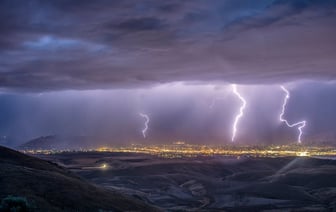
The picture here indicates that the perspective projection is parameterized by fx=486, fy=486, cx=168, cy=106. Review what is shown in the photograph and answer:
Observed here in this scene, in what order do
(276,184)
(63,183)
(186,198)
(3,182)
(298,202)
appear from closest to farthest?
(3,182) → (63,183) → (298,202) → (186,198) → (276,184)

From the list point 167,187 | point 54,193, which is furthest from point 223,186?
point 54,193

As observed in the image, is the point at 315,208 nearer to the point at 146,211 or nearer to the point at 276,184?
the point at 276,184

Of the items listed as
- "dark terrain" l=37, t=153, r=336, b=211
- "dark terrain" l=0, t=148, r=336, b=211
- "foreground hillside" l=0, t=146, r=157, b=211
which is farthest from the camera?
"dark terrain" l=37, t=153, r=336, b=211

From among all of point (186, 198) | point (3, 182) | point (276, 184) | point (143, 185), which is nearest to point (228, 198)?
point (186, 198)

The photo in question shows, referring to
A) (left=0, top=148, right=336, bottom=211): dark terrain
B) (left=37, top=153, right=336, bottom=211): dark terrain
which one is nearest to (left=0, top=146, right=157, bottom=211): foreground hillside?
(left=0, top=148, right=336, bottom=211): dark terrain

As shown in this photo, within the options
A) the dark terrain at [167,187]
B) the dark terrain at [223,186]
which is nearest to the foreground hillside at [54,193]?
the dark terrain at [167,187]

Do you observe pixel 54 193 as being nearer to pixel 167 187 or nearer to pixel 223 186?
pixel 167 187

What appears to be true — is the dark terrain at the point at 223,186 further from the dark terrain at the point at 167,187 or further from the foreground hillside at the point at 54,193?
the foreground hillside at the point at 54,193

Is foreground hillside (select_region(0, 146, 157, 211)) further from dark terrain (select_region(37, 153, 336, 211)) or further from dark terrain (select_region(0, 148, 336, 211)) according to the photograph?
dark terrain (select_region(37, 153, 336, 211))
